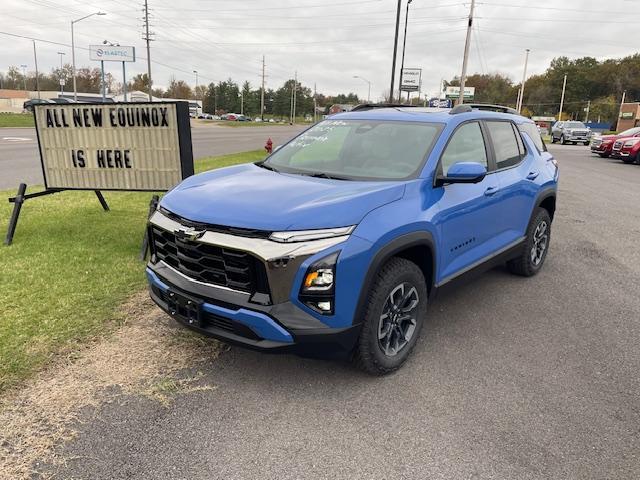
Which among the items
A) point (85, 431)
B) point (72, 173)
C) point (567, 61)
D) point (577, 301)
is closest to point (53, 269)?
point (72, 173)

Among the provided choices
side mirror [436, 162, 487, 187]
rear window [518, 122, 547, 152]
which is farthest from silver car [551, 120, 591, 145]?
Result: side mirror [436, 162, 487, 187]

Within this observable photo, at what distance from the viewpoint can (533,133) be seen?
5789 mm

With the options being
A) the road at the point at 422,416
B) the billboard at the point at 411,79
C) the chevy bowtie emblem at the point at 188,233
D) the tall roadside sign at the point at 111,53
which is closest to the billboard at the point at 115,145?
the chevy bowtie emblem at the point at 188,233

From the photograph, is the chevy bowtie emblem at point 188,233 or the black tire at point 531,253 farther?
Result: the black tire at point 531,253

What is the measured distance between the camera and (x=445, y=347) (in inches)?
155

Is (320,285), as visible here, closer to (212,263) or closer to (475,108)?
(212,263)

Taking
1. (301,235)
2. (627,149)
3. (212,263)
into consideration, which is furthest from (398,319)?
(627,149)

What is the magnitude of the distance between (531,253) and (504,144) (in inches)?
53.9

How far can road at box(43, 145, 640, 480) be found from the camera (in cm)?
260

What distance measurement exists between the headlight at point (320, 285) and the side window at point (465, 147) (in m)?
1.47

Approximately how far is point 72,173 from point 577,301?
5.89 meters

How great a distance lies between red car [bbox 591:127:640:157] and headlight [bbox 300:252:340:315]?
25.3m

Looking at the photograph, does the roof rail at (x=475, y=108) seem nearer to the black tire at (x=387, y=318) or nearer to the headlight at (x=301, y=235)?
the black tire at (x=387, y=318)

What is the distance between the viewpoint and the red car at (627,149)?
2178cm
